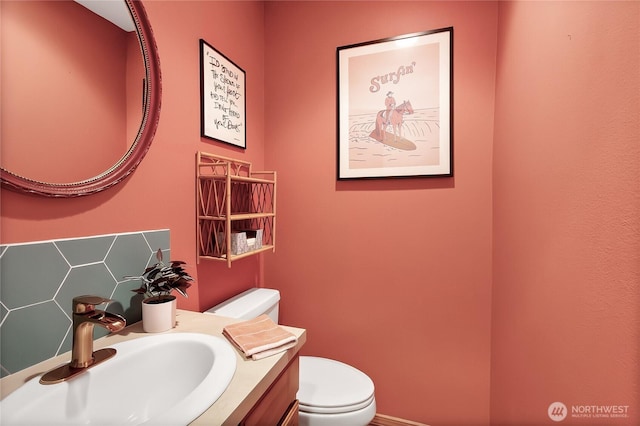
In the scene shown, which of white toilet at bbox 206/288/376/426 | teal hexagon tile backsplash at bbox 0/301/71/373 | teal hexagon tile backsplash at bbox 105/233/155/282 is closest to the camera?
teal hexagon tile backsplash at bbox 0/301/71/373

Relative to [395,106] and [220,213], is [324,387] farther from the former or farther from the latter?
[395,106]

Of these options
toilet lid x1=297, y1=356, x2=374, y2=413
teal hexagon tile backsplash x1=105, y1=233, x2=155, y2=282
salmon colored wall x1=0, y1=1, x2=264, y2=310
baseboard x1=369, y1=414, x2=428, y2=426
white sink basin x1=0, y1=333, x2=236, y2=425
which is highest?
salmon colored wall x1=0, y1=1, x2=264, y2=310

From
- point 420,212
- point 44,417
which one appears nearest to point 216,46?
point 420,212

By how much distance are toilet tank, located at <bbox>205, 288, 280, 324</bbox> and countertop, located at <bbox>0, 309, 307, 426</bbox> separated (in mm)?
319

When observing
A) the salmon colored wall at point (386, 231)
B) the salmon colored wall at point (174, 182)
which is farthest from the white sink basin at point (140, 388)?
the salmon colored wall at point (386, 231)

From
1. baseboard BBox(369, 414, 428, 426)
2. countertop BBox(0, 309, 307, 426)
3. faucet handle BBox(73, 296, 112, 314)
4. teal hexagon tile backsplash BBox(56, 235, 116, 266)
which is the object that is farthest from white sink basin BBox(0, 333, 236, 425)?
baseboard BBox(369, 414, 428, 426)

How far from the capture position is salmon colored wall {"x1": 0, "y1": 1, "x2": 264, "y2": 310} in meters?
0.73

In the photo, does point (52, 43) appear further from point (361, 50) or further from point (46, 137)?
point (361, 50)

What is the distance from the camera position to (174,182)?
111 cm

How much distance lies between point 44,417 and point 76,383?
0.25 feet

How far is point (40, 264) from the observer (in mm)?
695

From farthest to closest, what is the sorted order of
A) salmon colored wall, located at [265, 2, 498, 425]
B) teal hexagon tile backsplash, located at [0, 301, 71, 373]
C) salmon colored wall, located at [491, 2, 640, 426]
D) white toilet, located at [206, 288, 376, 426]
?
salmon colored wall, located at [265, 2, 498, 425]
white toilet, located at [206, 288, 376, 426]
teal hexagon tile backsplash, located at [0, 301, 71, 373]
salmon colored wall, located at [491, 2, 640, 426]

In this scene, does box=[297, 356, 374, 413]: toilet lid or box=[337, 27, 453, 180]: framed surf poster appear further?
box=[337, 27, 453, 180]: framed surf poster

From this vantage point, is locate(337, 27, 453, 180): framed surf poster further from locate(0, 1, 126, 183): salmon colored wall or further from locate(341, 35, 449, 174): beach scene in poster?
locate(0, 1, 126, 183): salmon colored wall
